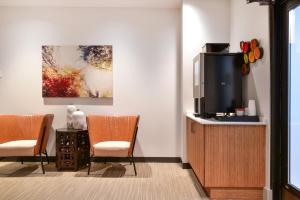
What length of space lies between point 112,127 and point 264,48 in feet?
9.02

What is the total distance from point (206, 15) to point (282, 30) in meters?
1.95

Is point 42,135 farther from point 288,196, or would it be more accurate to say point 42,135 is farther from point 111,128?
point 288,196

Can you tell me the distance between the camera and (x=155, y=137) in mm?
5418

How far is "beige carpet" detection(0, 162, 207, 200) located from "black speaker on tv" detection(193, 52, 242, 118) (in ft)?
3.43

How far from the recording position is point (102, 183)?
418cm

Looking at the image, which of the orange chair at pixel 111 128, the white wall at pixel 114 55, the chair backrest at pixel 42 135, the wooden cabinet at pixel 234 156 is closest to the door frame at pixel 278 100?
the wooden cabinet at pixel 234 156

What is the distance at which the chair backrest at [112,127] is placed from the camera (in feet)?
16.8

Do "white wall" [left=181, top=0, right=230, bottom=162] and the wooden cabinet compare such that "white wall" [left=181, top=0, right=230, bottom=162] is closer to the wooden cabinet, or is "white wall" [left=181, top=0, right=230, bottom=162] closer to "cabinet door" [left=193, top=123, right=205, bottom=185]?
"cabinet door" [left=193, top=123, right=205, bottom=185]

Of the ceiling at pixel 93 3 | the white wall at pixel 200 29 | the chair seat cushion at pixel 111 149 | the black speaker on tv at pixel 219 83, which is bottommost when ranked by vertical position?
the chair seat cushion at pixel 111 149

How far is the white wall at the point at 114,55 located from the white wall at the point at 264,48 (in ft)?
4.51

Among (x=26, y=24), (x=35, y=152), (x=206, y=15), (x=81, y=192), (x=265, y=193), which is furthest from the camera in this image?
(x=26, y=24)

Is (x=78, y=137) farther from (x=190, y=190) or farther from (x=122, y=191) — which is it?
(x=190, y=190)

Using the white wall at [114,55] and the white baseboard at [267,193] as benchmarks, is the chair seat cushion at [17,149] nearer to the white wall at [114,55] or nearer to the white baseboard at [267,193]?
the white wall at [114,55]

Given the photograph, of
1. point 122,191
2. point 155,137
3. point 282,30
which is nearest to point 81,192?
point 122,191
